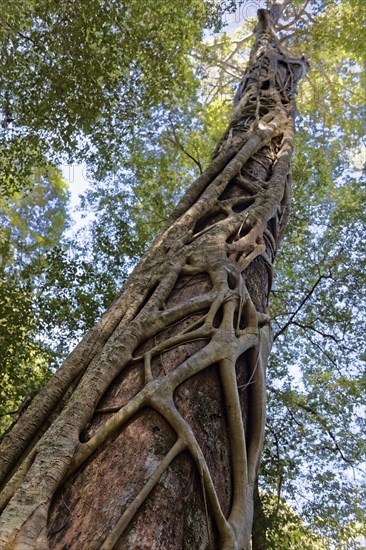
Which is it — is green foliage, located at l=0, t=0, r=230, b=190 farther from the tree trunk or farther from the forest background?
the tree trunk

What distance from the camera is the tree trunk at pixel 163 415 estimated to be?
1.33 meters

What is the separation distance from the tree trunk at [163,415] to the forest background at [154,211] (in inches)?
43.0

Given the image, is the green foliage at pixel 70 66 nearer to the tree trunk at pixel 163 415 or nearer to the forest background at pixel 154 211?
the forest background at pixel 154 211

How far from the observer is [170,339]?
1967mm

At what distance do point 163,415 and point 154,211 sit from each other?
621 centimetres

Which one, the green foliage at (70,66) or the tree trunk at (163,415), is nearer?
the tree trunk at (163,415)

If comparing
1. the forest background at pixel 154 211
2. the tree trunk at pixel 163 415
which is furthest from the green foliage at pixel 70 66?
the tree trunk at pixel 163 415

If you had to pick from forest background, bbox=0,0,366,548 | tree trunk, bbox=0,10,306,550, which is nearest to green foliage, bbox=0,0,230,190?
forest background, bbox=0,0,366,548

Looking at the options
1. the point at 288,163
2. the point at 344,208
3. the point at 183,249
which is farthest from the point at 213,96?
the point at 183,249

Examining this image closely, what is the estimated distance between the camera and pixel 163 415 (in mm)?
1592

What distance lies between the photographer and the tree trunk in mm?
1331

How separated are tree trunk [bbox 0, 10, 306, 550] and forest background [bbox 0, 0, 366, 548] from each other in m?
1.09

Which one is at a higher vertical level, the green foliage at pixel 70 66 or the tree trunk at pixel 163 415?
the green foliage at pixel 70 66

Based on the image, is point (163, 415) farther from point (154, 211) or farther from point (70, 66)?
point (154, 211)
